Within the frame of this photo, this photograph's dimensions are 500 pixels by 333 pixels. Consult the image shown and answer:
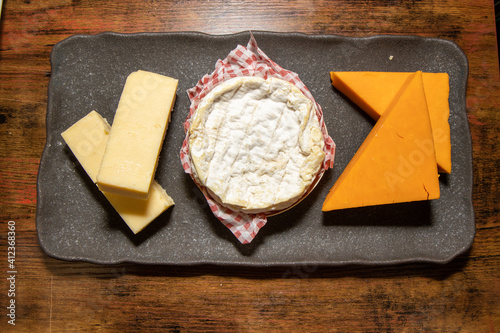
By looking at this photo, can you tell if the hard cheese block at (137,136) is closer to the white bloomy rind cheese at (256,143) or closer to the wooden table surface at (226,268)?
the white bloomy rind cheese at (256,143)


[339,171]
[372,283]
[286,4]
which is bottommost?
[372,283]

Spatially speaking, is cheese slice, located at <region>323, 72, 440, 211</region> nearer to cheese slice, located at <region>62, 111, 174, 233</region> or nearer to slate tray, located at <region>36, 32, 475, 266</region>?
slate tray, located at <region>36, 32, 475, 266</region>

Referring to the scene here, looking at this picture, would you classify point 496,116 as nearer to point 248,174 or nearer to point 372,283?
point 372,283

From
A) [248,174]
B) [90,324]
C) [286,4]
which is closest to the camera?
[248,174]

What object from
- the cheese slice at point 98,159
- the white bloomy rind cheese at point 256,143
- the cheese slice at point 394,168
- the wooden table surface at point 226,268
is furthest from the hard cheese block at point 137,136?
the cheese slice at point 394,168

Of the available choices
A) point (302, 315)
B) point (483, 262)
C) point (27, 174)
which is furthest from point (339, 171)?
point (27, 174)
